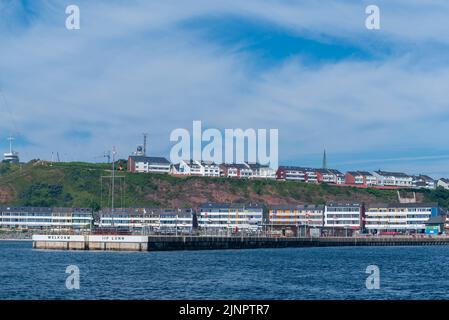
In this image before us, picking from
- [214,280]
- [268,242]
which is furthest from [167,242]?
[214,280]

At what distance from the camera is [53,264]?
84.2 meters

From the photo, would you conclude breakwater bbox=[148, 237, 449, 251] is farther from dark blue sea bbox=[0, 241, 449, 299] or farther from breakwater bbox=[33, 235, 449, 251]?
dark blue sea bbox=[0, 241, 449, 299]

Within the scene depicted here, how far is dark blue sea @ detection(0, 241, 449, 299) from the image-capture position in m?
55.7

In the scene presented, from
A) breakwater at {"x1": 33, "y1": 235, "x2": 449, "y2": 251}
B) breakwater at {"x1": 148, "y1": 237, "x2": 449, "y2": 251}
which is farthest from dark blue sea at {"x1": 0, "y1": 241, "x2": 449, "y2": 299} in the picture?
breakwater at {"x1": 148, "y1": 237, "x2": 449, "y2": 251}

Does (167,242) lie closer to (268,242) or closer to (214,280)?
(268,242)

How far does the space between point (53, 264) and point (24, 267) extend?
426 cm

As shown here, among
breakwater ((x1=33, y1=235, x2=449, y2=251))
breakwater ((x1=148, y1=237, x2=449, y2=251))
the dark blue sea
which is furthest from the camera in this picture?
breakwater ((x1=148, y1=237, x2=449, y2=251))

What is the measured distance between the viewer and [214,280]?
6612cm

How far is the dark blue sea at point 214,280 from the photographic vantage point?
55.7 m

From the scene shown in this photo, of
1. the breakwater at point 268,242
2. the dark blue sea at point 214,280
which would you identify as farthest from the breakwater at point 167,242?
the dark blue sea at point 214,280
